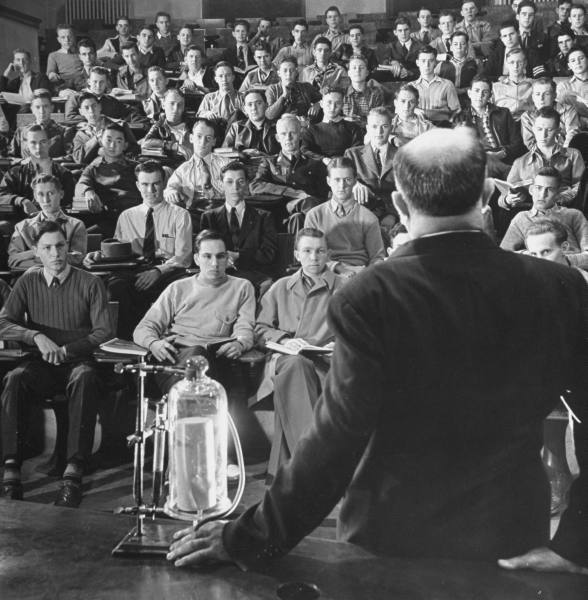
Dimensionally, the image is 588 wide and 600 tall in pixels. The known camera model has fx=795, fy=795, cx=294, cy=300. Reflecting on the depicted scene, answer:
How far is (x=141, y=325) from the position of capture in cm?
398

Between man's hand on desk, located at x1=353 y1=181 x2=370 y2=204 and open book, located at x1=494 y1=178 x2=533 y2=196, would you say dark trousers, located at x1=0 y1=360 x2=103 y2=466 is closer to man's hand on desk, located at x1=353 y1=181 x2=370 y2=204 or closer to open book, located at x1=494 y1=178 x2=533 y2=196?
man's hand on desk, located at x1=353 y1=181 x2=370 y2=204

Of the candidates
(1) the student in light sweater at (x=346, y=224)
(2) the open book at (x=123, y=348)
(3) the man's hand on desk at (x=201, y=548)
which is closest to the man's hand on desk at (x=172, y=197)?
(1) the student in light sweater at (x=346, y=224)

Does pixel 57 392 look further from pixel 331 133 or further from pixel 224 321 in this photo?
pixel 331 133

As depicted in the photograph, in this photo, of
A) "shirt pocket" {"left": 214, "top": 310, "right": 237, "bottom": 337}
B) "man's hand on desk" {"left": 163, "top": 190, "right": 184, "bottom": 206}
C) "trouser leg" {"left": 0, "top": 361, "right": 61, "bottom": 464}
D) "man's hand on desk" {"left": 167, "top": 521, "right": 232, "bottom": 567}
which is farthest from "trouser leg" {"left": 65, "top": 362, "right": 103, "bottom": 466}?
"man's hand on desk" {"left": 167, "top": 521, "right": 232, "bottom": 567}

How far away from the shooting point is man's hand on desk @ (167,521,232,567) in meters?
1.15

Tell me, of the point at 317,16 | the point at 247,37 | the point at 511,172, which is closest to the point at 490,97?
the point at 511,172

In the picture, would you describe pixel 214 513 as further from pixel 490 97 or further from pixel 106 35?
pixel 106 35

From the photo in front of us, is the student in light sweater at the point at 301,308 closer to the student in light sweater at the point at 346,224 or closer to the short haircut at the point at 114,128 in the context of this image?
the student in light sweater at the point at 346,224

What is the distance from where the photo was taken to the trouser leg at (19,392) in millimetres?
3443

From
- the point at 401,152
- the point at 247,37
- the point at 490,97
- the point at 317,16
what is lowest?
the point at 401,152

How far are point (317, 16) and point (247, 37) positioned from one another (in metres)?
2.18

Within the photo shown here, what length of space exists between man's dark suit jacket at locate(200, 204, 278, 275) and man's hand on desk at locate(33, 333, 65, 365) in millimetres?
1505

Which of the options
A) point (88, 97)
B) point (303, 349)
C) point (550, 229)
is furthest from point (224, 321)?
point (88, 97)

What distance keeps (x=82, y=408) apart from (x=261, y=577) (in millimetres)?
2516
